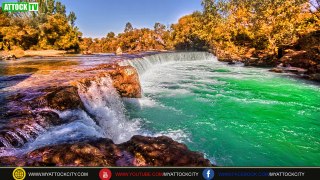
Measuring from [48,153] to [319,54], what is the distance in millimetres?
18184

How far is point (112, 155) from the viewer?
A: 334cm


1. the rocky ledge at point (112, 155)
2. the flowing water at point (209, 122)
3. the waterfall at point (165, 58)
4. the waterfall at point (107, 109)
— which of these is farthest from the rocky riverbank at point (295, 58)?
the rocky ledge at point (112, 155)

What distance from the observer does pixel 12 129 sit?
414 cm

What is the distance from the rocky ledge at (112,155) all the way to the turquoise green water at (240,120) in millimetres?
2087

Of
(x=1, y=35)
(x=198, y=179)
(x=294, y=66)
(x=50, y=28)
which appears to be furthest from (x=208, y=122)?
(x=50, y=28)

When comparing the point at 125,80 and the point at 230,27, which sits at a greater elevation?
the point at 230,27

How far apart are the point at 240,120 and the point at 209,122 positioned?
0.96 meters

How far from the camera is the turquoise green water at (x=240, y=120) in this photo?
5543mm

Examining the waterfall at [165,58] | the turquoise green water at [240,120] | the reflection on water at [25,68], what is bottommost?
the turquoise green water at [240,120]

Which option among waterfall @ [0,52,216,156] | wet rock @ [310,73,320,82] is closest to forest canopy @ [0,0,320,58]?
wet rock @ [310,73,320,82]

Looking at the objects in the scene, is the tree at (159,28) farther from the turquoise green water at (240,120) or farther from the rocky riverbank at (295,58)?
the turquoise green water at (240,120)

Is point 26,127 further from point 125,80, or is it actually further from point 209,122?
point 125,80

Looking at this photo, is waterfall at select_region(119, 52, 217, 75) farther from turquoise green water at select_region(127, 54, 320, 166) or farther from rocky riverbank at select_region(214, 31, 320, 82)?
turquoise green water at select_region(127, 54, 320, 166)

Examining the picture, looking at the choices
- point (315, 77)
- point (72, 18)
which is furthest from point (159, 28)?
point (315, 77)
